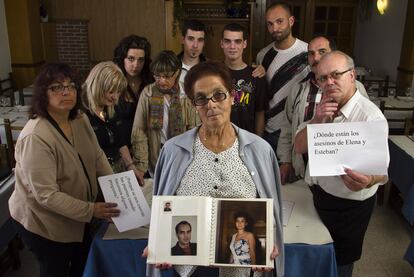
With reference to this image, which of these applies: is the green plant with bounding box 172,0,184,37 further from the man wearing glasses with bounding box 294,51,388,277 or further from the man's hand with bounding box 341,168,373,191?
the man's hand with bounding box 341,168,373,191

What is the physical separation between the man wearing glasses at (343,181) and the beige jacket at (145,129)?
31.7 inches

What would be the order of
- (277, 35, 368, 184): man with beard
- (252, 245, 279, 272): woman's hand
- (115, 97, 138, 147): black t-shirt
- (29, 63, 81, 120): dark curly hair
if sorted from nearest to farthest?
1. (252, 245, 279, 272): woman's hand
2. (29, 63, 81, 120): dark curly hair
3. (277, 35, 368, 184): man with beard
4. (115, 97, 138, 147): black t-shirt

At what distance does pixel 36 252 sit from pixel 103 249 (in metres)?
0.32

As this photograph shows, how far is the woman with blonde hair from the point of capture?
2.12m

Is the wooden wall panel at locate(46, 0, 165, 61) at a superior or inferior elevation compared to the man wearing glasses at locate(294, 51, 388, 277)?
superior

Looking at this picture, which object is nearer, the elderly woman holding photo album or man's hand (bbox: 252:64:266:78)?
the elderly woman holding photo album

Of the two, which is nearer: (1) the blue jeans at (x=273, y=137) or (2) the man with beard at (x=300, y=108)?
(2) the man with beard at (x=300, y=108)

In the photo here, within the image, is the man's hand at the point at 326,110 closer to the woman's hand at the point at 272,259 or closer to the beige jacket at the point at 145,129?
the woman's hand at the point at 272,259

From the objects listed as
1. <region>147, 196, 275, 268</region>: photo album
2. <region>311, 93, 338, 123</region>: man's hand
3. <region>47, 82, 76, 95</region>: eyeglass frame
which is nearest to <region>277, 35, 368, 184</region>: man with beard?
<region>311, 93, 338, 123</region>: man's hand

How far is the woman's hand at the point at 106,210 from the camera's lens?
1.75 metres

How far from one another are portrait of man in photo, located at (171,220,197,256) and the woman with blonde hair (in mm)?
1004

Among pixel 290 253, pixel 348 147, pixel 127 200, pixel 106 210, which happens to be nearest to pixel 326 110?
pixel 348 147

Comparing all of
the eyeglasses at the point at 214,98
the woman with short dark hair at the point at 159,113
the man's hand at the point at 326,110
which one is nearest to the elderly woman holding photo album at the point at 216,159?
the eyeglasses at the point at 214,98

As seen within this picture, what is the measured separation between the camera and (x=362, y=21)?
7.93 metres
